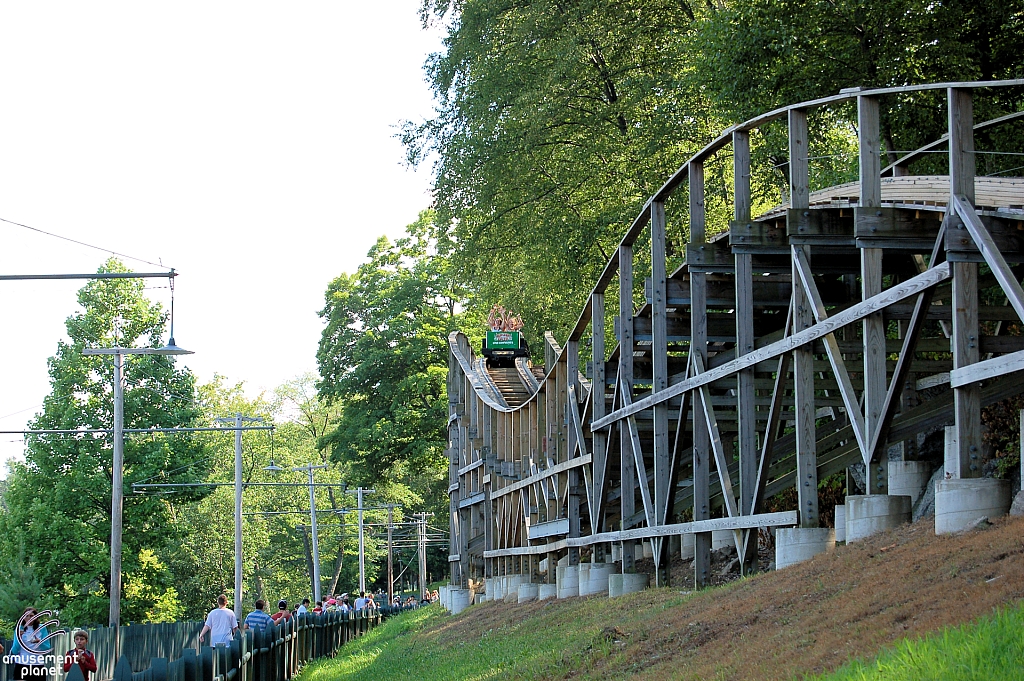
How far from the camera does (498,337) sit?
47.9m

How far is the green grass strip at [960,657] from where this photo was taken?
6105mm

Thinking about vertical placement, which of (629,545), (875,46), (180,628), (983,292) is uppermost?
(875,46)

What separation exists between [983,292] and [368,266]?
4565 cm

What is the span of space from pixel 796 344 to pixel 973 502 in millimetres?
4105

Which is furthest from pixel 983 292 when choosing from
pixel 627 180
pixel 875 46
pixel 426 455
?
pixel 426 455

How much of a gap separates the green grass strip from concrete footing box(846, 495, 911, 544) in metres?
5.61

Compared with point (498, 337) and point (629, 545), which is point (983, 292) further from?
point (498, 337)

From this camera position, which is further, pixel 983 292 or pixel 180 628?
pixel 180 628

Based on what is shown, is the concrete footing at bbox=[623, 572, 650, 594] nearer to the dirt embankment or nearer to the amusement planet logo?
the dirt embankment

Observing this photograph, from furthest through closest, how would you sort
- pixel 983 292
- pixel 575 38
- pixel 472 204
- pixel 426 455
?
pixel 426 455 → pixel 472 204 → pixel 575 38 → pixel 983 292

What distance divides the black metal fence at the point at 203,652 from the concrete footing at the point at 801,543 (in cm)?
579

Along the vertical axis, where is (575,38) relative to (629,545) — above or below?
above

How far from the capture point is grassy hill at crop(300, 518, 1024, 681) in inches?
266

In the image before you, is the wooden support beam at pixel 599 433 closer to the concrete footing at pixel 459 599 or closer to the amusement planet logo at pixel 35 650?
the amusement planet logo at pixel 35 650
